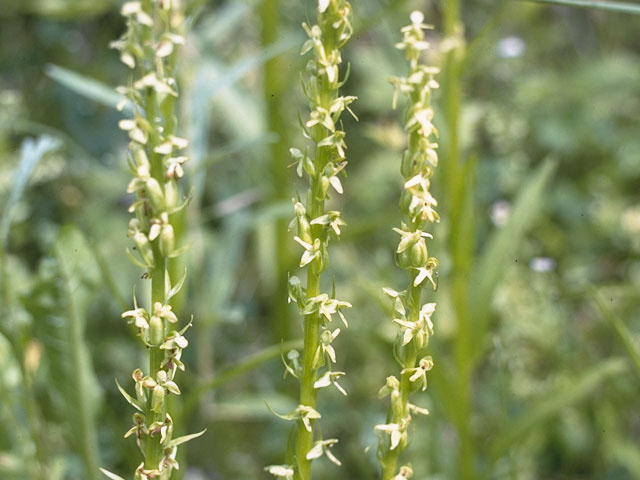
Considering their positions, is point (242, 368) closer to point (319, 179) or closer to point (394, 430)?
point (394, 430)

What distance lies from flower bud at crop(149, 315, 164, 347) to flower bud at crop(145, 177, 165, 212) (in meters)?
0.12

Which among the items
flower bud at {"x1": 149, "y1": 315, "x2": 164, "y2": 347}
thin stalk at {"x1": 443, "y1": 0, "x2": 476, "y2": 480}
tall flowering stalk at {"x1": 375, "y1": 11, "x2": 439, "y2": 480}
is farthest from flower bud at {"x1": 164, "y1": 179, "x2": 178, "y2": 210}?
thin stalk at {"x1": 443, "y1": 0, "x2": 476, "y2": 480}

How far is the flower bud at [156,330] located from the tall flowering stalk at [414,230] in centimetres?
26

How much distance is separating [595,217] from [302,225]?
211 cm

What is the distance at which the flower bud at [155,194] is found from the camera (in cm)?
87

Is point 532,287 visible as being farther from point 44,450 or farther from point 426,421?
point 44,450

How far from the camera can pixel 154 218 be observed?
2.91 feet

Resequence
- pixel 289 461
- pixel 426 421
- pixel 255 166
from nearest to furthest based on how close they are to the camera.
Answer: pixel 289 461 → pixel 426 421 → pixel 255 166

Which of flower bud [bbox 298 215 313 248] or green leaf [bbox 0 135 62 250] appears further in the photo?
green leaf [bbox 0 135 62 250]

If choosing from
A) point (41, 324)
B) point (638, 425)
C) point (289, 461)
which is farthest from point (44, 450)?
point (638, 425)

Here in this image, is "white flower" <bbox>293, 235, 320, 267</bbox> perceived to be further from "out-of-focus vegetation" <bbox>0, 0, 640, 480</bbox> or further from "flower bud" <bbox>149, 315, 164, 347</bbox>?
"out-of-focus vegetation" <bbox>0, 0, 640, 480</bbox>

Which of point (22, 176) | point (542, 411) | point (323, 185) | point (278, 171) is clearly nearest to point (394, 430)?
point (323, 185)

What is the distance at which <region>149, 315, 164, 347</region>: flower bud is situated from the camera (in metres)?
0.90

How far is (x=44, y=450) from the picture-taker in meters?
1.60
